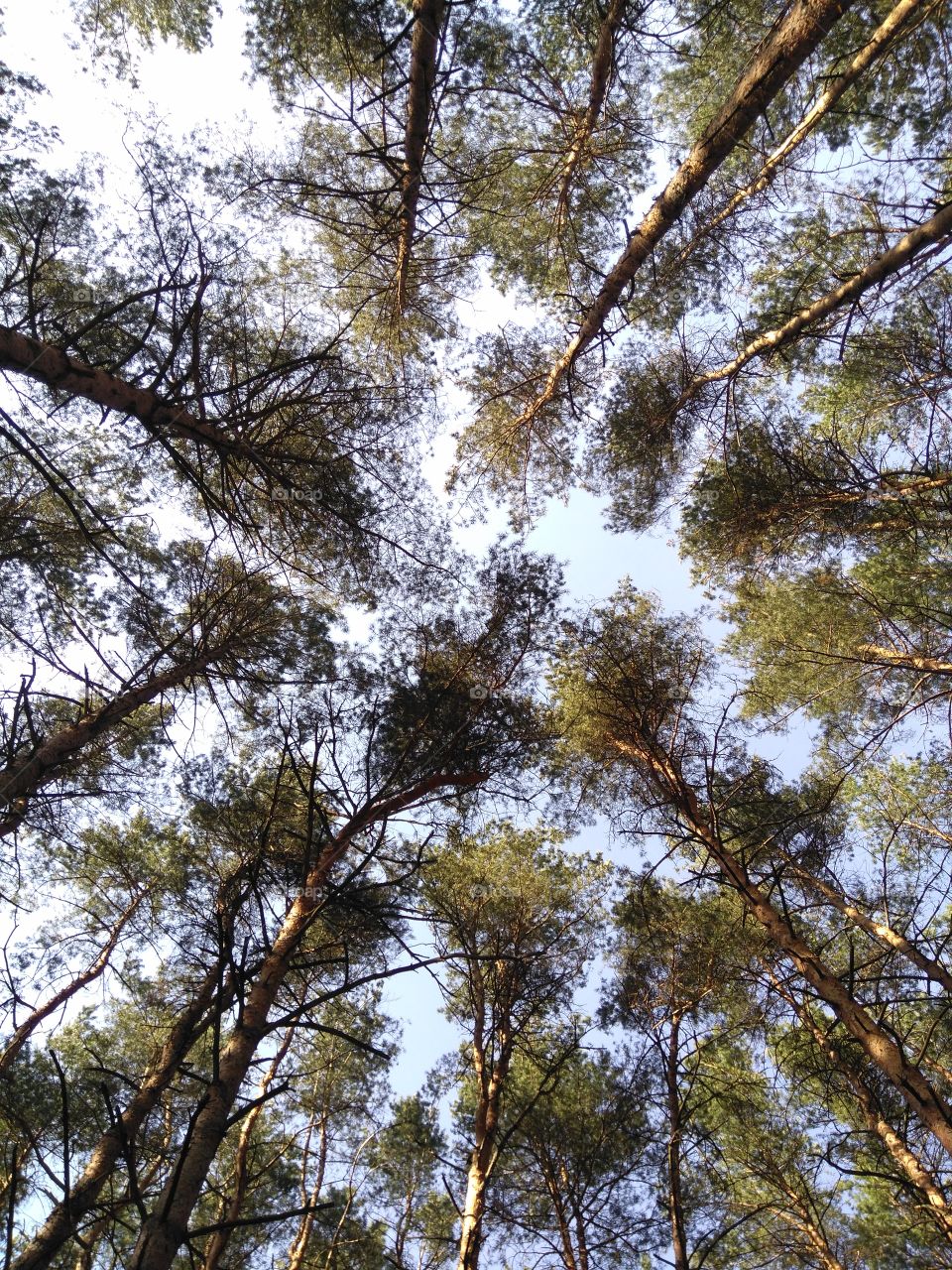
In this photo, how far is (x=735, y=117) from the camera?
4898 mm

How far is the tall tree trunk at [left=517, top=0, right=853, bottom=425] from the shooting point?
4551 millimetres

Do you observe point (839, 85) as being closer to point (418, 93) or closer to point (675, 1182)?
point (418, 93)

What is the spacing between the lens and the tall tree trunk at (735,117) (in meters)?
4.55

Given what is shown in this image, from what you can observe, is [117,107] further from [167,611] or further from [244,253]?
[167,611]

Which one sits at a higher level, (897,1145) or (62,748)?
(62,748)

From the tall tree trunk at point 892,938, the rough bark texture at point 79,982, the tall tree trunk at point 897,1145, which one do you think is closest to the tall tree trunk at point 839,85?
the tall tree trunk at point 892,938

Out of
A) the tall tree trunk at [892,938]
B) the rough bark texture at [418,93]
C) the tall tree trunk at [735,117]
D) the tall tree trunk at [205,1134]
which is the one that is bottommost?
the tall tree trunk at [205,1134]

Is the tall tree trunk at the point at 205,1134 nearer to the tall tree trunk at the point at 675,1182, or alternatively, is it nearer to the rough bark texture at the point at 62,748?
the rough bark texture at the point at 62,748

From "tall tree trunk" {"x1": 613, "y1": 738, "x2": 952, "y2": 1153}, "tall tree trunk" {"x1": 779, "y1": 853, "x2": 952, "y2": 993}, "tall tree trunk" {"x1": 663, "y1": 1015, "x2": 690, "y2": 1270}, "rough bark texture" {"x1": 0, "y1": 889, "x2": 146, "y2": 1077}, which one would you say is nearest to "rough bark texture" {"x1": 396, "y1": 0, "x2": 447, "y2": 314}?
"tall tree trunk" {"x1": 613, "y1": 738, "x2": 952, "y2": 1153}

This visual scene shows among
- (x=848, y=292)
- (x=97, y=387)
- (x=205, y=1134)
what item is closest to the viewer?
(x=205, y=1134)

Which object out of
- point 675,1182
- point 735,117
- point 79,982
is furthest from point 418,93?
point 79,982

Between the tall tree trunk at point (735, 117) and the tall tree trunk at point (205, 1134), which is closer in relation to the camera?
the tall tree trunk at point (205, 1134)

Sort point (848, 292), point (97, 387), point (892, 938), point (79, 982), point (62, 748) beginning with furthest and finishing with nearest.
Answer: point (79, 982), point (892, 938), point (848, 292), point (62, 748), point (97, 387)

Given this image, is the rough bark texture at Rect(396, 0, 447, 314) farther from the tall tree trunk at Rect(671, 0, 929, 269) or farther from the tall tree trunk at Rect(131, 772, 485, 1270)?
the tall tree trunk at Rect(131, 772, 485, 1270)
